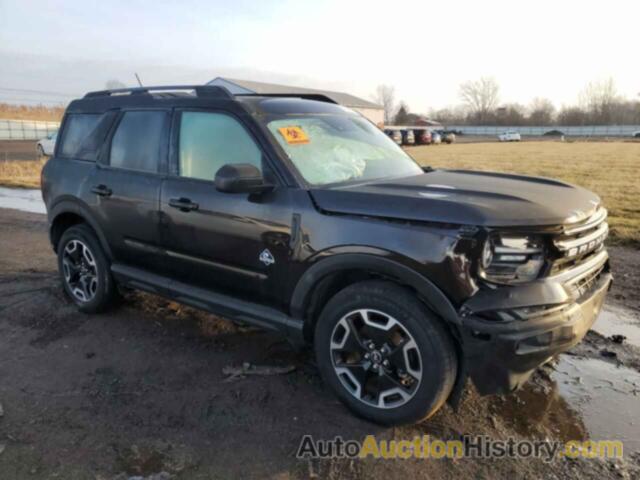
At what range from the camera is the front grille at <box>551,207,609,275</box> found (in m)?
2.75

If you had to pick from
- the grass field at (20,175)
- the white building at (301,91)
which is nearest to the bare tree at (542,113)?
the white building at (301,91)

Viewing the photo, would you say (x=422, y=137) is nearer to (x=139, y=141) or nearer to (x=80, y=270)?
(x=80, y=270)

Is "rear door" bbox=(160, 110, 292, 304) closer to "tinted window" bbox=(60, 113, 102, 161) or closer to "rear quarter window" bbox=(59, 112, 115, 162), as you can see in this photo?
"rear quarter window" bbox=(59, 112, 115, 162)

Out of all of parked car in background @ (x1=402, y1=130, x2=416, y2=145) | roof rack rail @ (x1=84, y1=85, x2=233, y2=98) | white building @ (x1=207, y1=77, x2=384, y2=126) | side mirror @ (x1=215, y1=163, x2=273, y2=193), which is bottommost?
side mirror @ (x1=215, y1=163, x2=273, y2=193)

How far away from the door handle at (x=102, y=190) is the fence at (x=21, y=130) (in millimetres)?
54934

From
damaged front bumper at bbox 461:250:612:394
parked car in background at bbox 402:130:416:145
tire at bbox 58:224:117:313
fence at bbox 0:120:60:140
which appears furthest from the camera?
fence at bbox 0:120:60:140

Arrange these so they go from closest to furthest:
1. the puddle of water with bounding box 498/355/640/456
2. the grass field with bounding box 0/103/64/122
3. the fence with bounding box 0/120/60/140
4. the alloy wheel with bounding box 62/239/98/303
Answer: the puddle of water with bounding box 498/355/640/456 < the alloy wheel with bounding box 62/239/98/303 < the fence with bounding box 0/120/60/140 < the grass field with bounding box 0/103/64/122

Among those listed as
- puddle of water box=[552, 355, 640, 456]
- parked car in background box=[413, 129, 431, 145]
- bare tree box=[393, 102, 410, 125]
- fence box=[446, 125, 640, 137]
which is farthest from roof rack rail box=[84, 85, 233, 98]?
bare tree box=[393, 102, 410, 125]

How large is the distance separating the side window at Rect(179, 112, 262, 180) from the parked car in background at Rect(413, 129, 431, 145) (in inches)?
2088

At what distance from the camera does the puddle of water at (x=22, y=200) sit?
36.0ft

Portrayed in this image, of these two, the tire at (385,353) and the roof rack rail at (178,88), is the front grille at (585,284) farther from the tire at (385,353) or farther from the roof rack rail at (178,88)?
the roof rack rail at (178,88)

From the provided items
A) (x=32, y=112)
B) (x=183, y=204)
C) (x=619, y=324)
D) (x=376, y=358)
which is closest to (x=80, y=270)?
(x=183, y=204)

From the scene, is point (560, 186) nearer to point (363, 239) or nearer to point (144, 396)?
point (363, 239)

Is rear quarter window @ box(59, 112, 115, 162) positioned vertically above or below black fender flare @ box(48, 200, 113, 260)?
above
